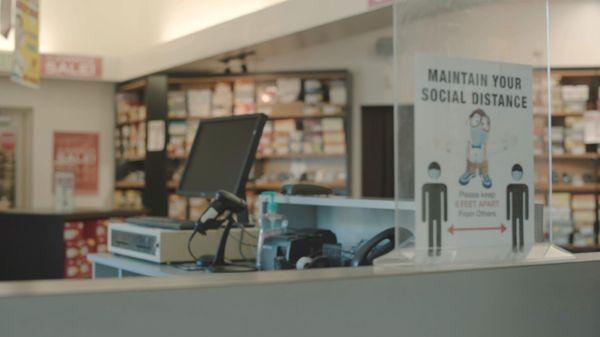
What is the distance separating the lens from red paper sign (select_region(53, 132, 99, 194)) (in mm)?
9109

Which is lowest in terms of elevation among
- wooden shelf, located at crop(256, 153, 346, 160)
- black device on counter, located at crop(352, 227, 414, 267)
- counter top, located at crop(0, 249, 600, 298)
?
black device on counter, located at crop(352, 227, 414, 267)

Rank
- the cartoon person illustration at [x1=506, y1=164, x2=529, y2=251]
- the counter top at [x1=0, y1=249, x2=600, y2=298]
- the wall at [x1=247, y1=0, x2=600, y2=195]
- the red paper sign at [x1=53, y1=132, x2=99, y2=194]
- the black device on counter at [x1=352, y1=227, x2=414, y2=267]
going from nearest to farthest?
the counter top at [x1=0, y1=249, x2=600, y2=298], the cartoon person illustration at [x1=506, y1=164, x2=529, y2=251], the black device on counter at [x1=352, y1=227, x2=414, y2=267], the wall at [x1=247, y1=0, x2=600, y2=195], the red paper sign at [x1=53, y1=132, x2=99, y2=194]

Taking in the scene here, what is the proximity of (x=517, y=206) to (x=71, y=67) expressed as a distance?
7.76m

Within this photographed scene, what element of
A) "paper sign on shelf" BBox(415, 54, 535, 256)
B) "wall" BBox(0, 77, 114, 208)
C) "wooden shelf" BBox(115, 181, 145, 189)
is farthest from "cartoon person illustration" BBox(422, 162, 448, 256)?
"wall" BBox(0, 77, 114, 208)

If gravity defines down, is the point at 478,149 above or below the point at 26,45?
below

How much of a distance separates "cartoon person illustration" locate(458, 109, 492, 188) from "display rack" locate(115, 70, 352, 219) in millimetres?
5682

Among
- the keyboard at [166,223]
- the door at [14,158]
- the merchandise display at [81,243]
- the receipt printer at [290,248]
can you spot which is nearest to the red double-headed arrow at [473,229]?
the receipt printer at [290,248]

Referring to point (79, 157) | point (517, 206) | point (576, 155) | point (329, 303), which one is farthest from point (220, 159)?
point (79, 157)

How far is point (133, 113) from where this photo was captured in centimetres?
885

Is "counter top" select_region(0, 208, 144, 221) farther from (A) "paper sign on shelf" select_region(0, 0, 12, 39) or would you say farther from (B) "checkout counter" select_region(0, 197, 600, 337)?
(B) "checkout counter" select_region(0, 197, 600, 337)

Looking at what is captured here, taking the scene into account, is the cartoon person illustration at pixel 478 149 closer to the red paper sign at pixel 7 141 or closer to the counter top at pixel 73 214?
the counter top at pixel 73 214

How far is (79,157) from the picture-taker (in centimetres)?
916

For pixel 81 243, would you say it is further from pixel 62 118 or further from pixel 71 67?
pixel 62 118

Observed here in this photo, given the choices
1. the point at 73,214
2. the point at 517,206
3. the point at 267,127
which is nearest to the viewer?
the point at 517,206
